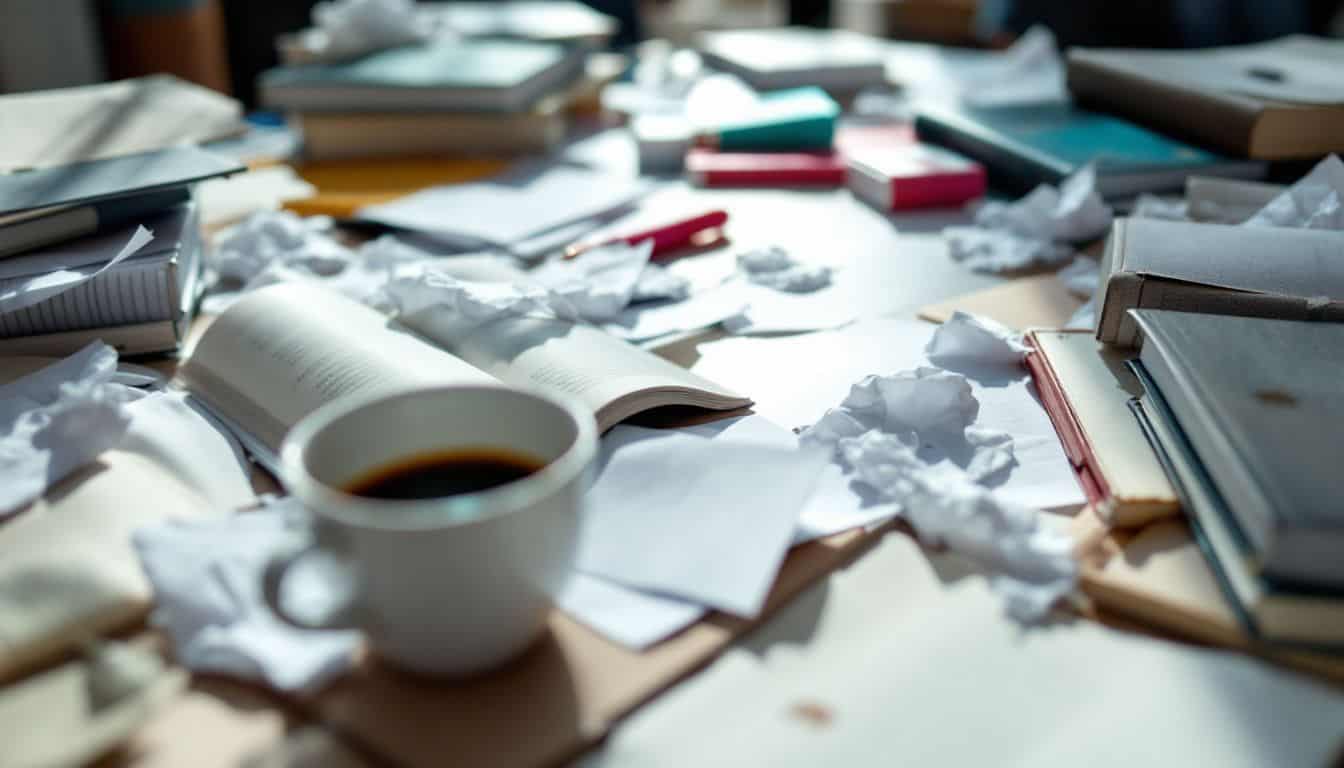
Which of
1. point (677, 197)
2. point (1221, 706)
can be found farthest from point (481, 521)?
point (677, 197)

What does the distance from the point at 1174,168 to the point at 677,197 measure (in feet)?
1.60

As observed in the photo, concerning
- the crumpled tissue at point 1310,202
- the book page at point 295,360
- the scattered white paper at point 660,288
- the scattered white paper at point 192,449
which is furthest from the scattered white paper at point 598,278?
the crumpled tissue at point 1310,202

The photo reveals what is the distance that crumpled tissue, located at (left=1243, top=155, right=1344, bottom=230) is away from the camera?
0.79 m

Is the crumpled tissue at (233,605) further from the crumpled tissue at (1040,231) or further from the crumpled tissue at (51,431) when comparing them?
the crumpled tissue at (1040,231)

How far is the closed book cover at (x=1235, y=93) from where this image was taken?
974mm

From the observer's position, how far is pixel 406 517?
39 centimetres

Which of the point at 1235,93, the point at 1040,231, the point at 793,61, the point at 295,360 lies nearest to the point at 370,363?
the point at 295,360

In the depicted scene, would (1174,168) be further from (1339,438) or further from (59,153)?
(59,153)

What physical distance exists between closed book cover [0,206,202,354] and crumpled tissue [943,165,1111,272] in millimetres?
652

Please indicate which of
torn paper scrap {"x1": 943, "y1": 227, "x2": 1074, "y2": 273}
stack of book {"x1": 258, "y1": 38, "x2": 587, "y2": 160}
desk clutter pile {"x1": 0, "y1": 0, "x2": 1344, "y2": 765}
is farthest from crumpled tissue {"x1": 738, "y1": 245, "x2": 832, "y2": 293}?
stack of book {"x1": 258, "y1": 38, "x2": 587, "y2": 160}

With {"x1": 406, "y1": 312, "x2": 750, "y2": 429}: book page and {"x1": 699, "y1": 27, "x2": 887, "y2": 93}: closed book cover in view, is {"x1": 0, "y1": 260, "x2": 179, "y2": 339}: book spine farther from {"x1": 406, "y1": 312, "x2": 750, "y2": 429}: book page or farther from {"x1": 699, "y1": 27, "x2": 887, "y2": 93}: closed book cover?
{"x1": 699, "y1": 27, "x2": 887, "y2": 93}: closed book cover

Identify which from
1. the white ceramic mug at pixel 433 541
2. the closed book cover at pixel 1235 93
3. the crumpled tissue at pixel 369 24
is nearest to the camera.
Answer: the white ceramic mug at pixel 433 541

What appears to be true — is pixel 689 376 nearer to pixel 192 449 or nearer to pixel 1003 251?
pixel 192 449

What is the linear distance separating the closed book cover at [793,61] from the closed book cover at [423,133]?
33cm
